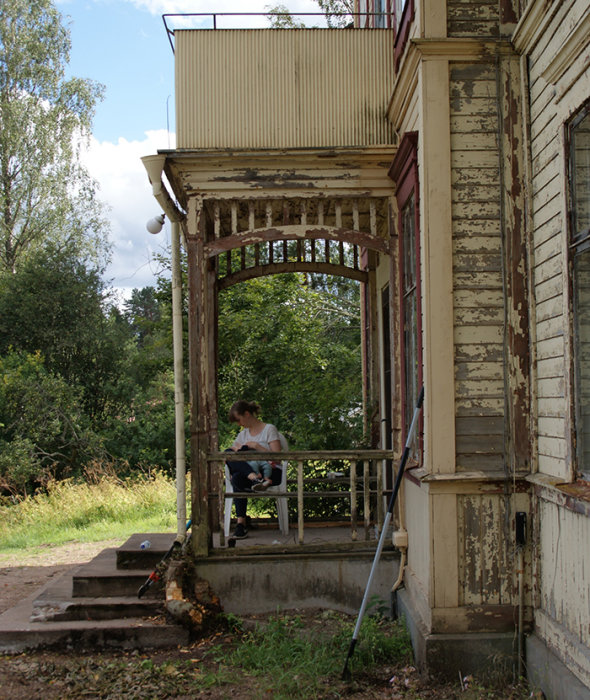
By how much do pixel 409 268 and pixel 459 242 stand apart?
969mm

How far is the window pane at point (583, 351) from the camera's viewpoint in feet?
11.7

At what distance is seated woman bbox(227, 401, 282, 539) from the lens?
621cm

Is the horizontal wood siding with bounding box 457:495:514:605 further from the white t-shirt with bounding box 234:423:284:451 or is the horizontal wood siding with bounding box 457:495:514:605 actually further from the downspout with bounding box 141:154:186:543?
the downspout with bounding box 141:154:186:543

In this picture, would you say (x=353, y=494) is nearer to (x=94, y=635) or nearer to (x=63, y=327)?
(x=94, y=635)

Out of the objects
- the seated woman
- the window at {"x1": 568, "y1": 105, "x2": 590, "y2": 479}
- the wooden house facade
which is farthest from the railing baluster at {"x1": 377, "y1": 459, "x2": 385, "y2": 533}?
the window at {"x1": 568, "y1": 105, "x2": 590, "y2": 479}

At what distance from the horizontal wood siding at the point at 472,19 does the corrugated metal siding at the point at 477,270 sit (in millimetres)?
237

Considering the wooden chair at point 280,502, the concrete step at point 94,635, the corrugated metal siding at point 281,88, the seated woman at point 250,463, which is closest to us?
the concrete step at point 94,635

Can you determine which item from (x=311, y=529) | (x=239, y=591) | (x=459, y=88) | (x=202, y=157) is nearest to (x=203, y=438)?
(x=239, y=591)

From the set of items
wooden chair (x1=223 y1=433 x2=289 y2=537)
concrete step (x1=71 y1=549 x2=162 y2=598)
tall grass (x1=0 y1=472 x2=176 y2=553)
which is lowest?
tall grass (x1=0 y1=472 x2=176 y2=553)

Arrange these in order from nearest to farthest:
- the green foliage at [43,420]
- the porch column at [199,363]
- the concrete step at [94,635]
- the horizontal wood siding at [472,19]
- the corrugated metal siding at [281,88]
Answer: the horizontal wood siding at [472,19], the concrete step at [94,635], the porch column at [199,363], the corrugated metal siding at [281,88], the green foliage at [43,420]

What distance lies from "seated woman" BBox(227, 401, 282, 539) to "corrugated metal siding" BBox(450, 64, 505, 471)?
7.68 ft

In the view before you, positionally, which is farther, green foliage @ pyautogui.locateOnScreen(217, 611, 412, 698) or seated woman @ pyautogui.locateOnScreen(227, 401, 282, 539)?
seated woman @ pyautogui.locateOnScreen(227, 401, 282, 539)

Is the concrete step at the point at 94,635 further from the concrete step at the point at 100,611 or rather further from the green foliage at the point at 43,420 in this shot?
the green foliage at the point at 43,420

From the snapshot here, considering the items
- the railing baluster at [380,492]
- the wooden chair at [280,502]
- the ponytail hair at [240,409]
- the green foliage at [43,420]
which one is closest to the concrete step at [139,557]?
the wooden chair at [280,502]
